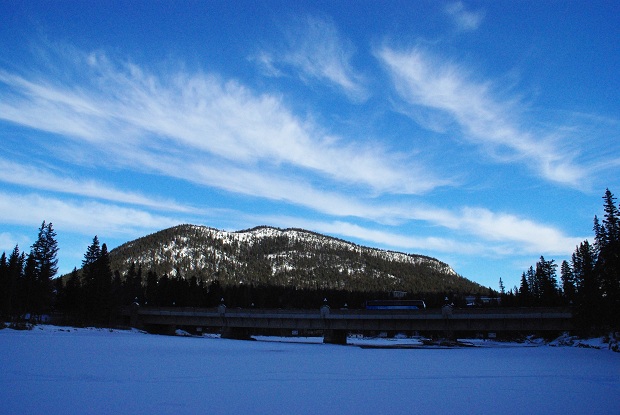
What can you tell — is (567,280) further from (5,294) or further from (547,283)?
(5,294)

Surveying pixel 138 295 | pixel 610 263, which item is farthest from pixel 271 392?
pixel 138 295

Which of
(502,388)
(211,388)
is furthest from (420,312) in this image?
(211,388)

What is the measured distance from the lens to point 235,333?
91.9 m

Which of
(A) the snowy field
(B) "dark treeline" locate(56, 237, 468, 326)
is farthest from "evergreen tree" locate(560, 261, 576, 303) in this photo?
(A) the snowy field

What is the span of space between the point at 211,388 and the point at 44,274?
78565 mm

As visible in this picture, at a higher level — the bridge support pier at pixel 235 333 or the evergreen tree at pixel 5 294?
the evergreen tree at pixel 5 294

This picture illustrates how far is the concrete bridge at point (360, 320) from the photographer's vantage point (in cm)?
6781

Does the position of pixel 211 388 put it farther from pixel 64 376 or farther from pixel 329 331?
pixel 329 331

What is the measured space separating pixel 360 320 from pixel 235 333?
27.5 metres

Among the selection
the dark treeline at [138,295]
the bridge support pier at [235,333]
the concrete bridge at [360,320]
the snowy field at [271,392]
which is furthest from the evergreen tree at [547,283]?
the snowy field at [271,392]

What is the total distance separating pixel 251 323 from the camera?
281 feet

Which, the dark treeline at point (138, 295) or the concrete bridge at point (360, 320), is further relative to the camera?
the dark treeline at point (138, 295)

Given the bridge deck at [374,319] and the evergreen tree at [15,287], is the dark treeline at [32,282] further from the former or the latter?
the bridge deck at [374,319]

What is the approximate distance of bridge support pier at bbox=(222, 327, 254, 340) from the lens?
90000 millimetres
